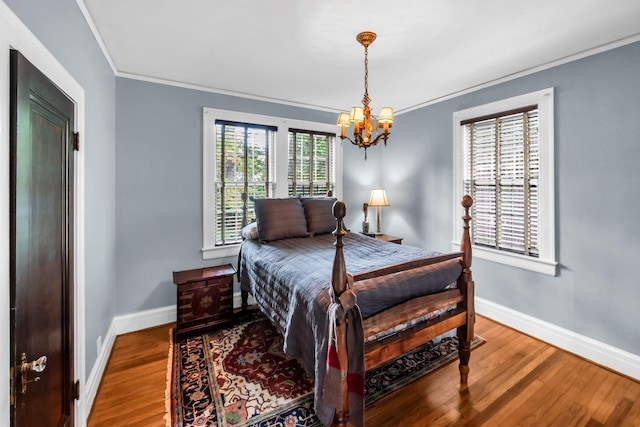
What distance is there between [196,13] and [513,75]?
3006 mm

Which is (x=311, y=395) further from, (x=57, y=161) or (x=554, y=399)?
(x=57, y=161)

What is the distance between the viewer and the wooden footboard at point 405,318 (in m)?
1.45

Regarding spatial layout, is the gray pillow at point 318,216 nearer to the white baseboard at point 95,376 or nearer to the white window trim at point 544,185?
the white window trim at point 544,185

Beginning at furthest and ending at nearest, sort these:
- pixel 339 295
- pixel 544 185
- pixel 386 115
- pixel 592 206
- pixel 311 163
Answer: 1. pixel 311 163
2. pixel 544 185
3. pixel 592 206
4. pixel 386 115
5. pixel 339 295

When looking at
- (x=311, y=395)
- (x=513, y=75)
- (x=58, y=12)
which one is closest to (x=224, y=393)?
(x=311, y=395)

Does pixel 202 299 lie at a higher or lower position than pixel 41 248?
lower

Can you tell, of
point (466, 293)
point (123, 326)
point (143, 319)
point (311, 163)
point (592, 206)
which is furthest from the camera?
point (311, 163)

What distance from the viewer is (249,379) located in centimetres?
217

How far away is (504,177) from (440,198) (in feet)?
2.70

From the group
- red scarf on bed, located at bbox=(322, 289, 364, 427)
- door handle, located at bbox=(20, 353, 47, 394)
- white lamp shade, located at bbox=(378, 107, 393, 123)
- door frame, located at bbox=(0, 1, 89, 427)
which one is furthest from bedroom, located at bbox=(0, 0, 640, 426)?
red scarf on bed, located at bbox=(322, 289, 364, 427)

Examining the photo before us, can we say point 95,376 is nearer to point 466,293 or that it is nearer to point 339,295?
point 339,295

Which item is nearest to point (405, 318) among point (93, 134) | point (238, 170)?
point (93, 134)

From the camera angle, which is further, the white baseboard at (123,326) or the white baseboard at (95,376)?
the white baseboard at (123,326)

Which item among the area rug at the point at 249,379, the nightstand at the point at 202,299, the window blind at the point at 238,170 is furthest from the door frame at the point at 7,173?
the window blind at the point at 238,170
